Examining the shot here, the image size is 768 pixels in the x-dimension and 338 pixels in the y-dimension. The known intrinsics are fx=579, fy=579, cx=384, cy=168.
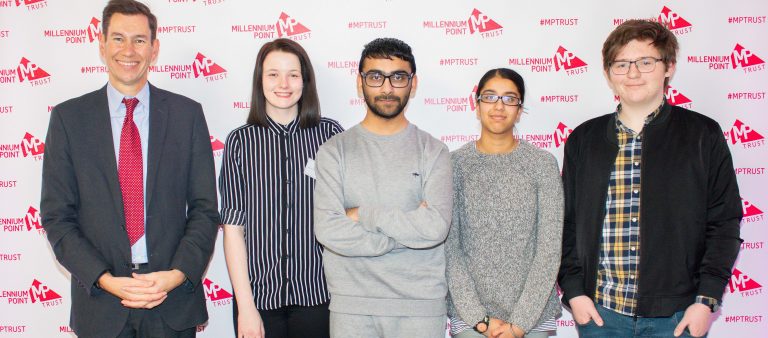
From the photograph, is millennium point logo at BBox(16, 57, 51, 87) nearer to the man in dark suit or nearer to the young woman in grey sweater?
the man in dark suit

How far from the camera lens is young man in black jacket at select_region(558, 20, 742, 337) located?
7.68 feet

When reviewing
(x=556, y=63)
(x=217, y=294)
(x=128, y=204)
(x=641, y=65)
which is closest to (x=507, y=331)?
(x=641, y=65)

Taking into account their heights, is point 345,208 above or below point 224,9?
below

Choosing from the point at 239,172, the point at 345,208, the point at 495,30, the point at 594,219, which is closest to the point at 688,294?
the point at 594,219

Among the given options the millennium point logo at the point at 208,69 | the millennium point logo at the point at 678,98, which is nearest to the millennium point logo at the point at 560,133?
the millennium point logo at the point at 678,98

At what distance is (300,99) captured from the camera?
2.70 metres

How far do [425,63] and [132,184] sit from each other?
1.74 metres

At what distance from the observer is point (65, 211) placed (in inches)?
90.7

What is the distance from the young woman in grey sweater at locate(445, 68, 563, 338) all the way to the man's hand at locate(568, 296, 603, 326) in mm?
78

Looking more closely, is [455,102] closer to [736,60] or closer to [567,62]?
[567,62]

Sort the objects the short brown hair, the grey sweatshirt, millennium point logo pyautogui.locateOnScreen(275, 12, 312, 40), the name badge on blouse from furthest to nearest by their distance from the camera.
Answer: millennium point logo pyautogui.locateOnScreen(275, 12, 312, 40)
the name badge on blouse
the short brown hair
the grey sweatshirt

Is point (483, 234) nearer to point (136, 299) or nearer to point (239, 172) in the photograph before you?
point (239, 172)

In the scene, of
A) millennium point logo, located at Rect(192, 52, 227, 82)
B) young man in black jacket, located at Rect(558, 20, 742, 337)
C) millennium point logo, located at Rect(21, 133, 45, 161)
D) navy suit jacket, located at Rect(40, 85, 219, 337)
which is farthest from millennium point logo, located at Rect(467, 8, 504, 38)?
millennium point logo, located at Rect(21, 133, 45, 161)

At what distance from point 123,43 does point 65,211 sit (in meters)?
0.74
